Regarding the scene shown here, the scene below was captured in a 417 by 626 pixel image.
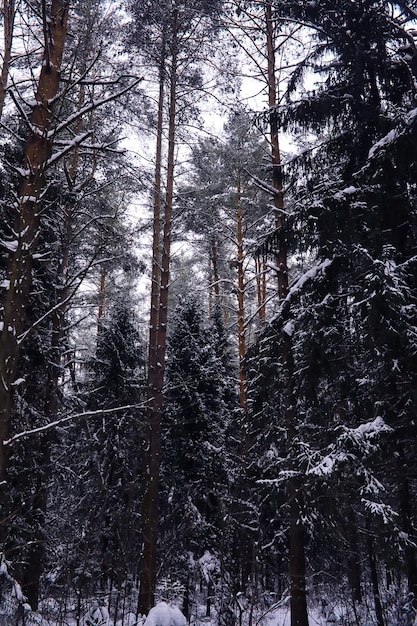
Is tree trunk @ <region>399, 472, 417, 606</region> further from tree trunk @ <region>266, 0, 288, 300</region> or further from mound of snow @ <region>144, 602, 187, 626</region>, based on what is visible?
tree trunk @ <region>266, 0, 288, 300</region>

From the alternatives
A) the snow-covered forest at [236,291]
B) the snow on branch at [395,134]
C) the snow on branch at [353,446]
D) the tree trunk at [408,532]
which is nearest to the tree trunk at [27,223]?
the snow-covered forest at [236,291]

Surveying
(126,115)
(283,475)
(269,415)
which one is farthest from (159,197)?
(283,475)

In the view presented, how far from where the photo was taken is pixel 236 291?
14133mm

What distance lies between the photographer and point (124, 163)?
10.2 m

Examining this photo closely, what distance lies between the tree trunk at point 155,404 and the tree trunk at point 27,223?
4.91m

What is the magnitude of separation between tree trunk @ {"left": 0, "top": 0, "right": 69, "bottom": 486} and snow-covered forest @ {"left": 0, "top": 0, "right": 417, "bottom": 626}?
0.02 meters

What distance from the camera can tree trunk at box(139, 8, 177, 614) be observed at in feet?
28.1

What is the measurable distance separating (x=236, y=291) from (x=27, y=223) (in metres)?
11.2

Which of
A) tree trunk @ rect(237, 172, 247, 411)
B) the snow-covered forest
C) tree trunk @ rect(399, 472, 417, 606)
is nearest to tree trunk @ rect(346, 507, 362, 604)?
the snow-covered forest

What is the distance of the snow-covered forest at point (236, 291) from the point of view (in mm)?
4039

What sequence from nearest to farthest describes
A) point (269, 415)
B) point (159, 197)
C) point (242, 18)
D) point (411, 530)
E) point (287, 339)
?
point (411, 530) < point (287, 339) < point (269, 415) < point (242, 18) < point (159, 197)

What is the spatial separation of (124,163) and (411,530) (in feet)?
29.3

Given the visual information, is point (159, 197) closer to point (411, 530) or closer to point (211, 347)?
point (211, 347)

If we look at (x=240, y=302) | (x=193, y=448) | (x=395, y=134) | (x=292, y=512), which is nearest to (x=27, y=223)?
(x=395, y=134)
